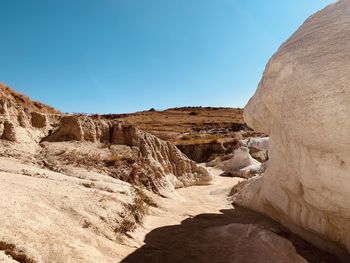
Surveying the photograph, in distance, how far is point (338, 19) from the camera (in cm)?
668

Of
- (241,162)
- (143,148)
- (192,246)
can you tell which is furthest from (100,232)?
(241,162)

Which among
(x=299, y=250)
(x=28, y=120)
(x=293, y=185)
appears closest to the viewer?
(x=299, y=250)

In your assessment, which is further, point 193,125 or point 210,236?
point 193,125

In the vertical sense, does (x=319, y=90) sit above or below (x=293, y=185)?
above

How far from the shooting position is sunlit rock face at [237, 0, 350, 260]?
5.59 m

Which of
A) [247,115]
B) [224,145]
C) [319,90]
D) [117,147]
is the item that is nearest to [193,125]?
[224,145]

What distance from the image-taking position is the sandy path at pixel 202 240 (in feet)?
22.1

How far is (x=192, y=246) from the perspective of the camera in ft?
25.2

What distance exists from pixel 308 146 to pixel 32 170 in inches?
281

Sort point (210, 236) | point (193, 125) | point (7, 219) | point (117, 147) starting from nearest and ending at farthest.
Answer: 1. point (7, 219)
2. point (210, 236)
3. point (117, 147)
4. point (193, 125)

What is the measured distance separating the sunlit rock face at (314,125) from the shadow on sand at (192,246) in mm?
425

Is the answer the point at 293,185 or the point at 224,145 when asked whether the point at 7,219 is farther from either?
the point at 224,145

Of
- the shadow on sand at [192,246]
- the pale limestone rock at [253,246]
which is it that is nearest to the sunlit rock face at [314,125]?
the shadow on sand at [192,246]

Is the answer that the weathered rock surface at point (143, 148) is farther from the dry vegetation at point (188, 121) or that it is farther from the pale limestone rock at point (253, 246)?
the dry vegetation at point (188, 121)
